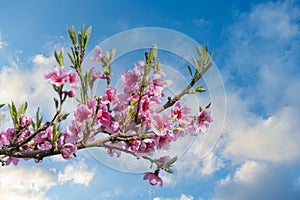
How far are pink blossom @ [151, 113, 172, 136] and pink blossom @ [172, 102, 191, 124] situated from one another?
6.2 inches

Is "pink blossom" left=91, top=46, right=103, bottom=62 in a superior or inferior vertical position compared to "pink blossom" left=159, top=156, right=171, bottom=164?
superior

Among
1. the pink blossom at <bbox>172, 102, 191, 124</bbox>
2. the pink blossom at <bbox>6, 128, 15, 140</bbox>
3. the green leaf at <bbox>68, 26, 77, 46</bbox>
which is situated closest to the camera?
the green leaf at <bbox>68, 26, 77, 46</bbox>

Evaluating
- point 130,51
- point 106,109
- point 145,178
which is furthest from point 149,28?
point 145,178

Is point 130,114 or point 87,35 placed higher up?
point 87,35

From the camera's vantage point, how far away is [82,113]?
8.66 feet

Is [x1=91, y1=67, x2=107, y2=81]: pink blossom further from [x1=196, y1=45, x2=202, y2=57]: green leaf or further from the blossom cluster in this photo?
[x1=196, y1=45, x2=202, y2=57]: green leaf

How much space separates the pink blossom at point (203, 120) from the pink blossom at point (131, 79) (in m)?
0.51

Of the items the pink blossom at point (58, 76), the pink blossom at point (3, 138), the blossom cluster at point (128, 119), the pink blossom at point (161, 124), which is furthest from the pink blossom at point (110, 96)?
the pink blossom at point (3, 138)

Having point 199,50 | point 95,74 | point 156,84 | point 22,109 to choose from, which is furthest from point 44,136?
point 199,50

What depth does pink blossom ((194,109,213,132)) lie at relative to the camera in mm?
2807

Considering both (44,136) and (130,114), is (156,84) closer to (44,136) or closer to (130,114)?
(130,114)

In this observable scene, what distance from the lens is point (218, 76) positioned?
3104mm

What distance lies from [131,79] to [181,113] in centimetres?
47

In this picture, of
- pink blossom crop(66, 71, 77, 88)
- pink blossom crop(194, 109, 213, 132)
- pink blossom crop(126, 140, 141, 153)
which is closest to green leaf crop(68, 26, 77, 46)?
pink blossom crop(66, 71, 77, 88)
